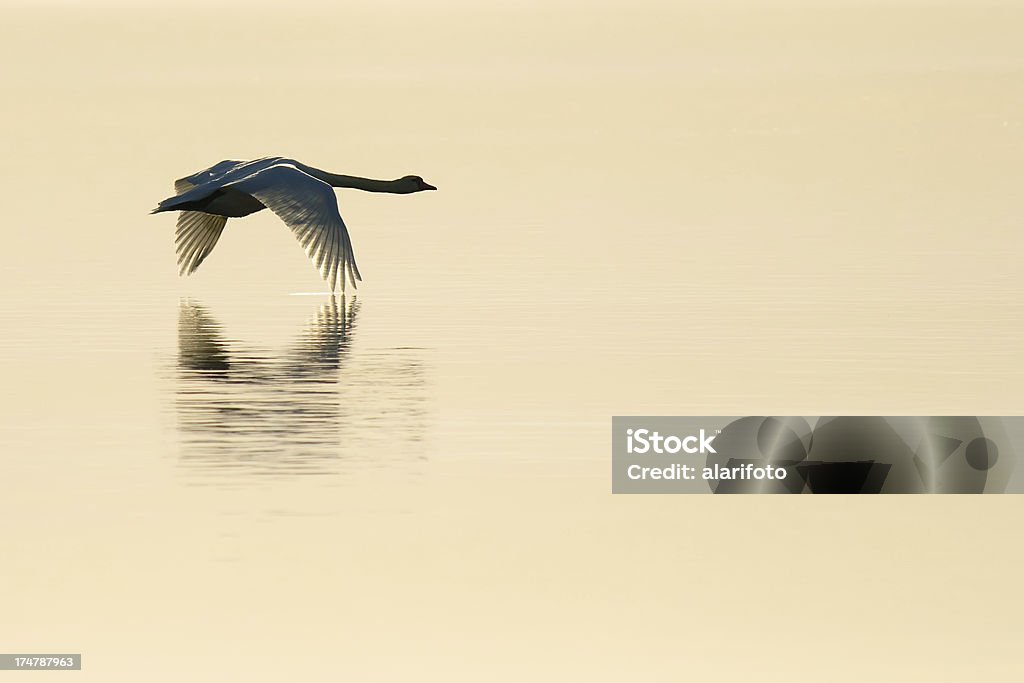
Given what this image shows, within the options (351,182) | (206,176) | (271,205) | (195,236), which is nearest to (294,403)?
(271,205)

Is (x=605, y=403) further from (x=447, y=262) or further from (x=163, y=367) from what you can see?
(x=447, y=262)

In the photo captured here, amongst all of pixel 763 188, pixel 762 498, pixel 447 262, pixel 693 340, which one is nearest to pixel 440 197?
pixel 763 188

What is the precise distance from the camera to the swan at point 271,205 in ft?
68.9

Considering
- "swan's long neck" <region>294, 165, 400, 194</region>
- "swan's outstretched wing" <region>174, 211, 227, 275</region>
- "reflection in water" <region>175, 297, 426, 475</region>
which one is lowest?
"reflection in water" <region>175, 297, 426, 475</region>

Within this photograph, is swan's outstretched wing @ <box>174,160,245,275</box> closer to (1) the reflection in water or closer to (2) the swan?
(2) the swan

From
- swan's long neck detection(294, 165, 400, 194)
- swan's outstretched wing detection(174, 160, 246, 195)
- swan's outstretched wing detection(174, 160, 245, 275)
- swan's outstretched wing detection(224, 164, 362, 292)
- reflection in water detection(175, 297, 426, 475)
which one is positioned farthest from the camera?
swan's outstretched wing detection(174, 160, 245, 275)

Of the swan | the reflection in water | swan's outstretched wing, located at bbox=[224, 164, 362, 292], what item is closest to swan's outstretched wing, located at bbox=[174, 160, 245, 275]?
the swan

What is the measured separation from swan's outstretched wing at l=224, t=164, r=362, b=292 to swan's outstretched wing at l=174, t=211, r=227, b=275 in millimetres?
3106

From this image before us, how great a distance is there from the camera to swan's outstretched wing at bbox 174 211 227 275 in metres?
24.7

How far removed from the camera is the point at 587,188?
41938mm

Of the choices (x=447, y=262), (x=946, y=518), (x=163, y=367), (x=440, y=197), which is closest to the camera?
(x=946, y=518)

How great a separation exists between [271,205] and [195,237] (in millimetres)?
3844

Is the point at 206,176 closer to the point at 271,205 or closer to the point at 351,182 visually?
the point at 351,182

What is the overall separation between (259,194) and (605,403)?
22.2ft
